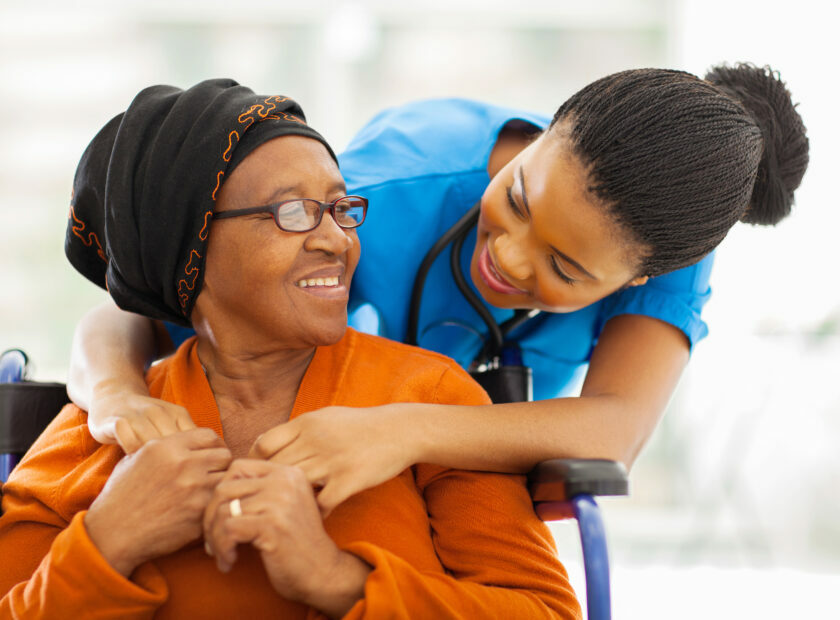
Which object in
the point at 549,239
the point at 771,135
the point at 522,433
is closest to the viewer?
the point at 522,433

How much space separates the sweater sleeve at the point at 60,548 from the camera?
3.36ft

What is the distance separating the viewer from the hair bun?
1.43 meters

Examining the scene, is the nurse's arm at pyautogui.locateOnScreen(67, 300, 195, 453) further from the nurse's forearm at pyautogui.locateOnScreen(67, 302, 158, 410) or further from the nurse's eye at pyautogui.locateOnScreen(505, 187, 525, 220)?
the nurse's eye at pyautogui.locateOnScreen(505, 187, 525, 220)

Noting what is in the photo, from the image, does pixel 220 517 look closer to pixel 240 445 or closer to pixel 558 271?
pixel 240 445

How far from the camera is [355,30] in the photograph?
4285 mm

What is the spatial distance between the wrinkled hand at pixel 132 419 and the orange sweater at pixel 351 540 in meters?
0.07

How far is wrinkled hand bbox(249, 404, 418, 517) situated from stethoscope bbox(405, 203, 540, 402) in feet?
1.54

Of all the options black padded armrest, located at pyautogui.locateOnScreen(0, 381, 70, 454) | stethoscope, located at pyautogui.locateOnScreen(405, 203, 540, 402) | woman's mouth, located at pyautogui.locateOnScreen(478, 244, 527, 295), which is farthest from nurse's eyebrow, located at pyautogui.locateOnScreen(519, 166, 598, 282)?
black padded armrest, located at pyautogui.locateOnScreen(0, 381, 70, 454)

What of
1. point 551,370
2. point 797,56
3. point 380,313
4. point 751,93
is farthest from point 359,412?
point 797,56

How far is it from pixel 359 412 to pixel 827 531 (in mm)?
3646

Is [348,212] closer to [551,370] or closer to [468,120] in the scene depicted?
[468,120]

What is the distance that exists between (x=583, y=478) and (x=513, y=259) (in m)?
0.41

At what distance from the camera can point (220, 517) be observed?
1008 mm

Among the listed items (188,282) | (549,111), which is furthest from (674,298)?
(549,111)
